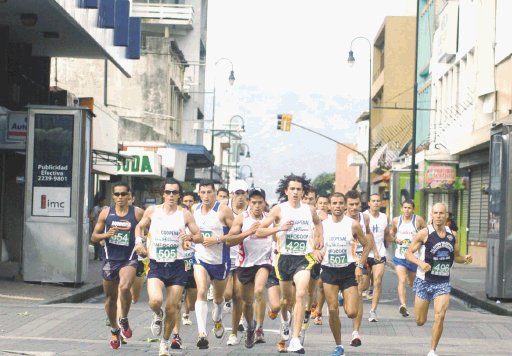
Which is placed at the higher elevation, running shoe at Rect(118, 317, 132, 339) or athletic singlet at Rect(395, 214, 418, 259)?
athletic singlet at Rect(395, 214, 418, 259)

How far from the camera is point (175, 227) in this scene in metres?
13.9

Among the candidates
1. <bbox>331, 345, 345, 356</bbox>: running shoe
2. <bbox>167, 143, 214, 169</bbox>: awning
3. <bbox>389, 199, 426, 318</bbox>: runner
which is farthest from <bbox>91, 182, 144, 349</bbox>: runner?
<bbox>167, 143, 214, 169</bbox>: awning

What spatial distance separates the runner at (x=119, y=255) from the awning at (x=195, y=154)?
4749 centimetres

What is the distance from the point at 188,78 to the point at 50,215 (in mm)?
62181

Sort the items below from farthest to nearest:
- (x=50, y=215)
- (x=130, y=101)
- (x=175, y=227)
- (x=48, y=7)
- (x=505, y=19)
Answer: (x=130, y=101), (x=505, y=19), (x=48, y=7), (x=50, y=215), (x=175, y=227)

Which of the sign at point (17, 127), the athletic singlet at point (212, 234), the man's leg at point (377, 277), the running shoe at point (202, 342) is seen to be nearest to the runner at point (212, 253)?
the athletic singlet at point (212, 234)

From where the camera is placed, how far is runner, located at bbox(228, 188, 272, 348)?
49.9 feet

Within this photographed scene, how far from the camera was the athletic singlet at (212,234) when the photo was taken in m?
15.3

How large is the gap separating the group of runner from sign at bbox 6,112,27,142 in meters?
10.9

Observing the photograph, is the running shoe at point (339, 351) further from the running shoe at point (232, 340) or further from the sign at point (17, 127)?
the sign at point (17, 127)

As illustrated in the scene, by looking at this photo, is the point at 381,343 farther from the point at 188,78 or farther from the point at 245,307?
the point at 188,78

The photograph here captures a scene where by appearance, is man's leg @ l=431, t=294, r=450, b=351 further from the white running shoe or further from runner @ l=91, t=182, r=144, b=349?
runner @ l=91, t=182, r=144, b=349

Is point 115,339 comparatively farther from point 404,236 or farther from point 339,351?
point 404,236

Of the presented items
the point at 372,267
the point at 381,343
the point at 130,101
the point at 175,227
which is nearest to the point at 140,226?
the point at 175,227
